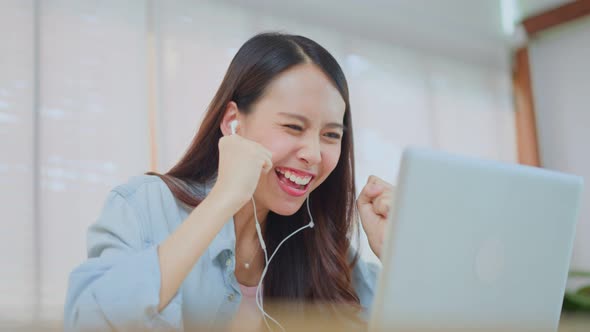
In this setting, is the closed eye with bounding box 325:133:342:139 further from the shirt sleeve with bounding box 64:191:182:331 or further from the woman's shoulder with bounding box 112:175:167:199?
the shirt sleeve with bounding box 64:191:182:331

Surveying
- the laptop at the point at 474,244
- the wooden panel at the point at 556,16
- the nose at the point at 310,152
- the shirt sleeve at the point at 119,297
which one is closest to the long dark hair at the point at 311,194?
the nose at the point at 310,152

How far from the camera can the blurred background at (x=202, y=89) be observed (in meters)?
2.68

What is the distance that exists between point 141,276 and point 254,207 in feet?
1.62

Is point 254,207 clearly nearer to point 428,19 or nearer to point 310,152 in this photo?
point 310,152

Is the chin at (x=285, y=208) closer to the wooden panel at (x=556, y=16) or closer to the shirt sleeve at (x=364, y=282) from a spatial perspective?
the shirt sleeve at (x=364, y=282)

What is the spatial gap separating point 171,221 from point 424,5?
3091 mm

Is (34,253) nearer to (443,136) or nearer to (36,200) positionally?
(36,200)

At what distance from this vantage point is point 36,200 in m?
2.67

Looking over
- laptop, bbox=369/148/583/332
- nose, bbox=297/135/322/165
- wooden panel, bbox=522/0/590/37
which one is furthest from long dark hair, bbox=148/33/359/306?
wooden panel, bbox=522/0/590/37

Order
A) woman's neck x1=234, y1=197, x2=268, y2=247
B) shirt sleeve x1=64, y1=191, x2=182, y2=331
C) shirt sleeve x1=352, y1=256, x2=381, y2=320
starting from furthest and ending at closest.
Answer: shirt sleeve x1=352, y1=256, x2=381, y2=320 → woman's neck x1=234, y1=197, x2=268, y2=247 → shirt sleeve x1=64, y1=191, x2=182, y2=331

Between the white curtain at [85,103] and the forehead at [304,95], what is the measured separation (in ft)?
4.39

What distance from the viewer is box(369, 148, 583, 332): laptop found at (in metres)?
0.88

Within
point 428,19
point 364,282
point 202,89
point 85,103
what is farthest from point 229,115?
point 428,19

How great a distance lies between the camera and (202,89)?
3.22 metres
